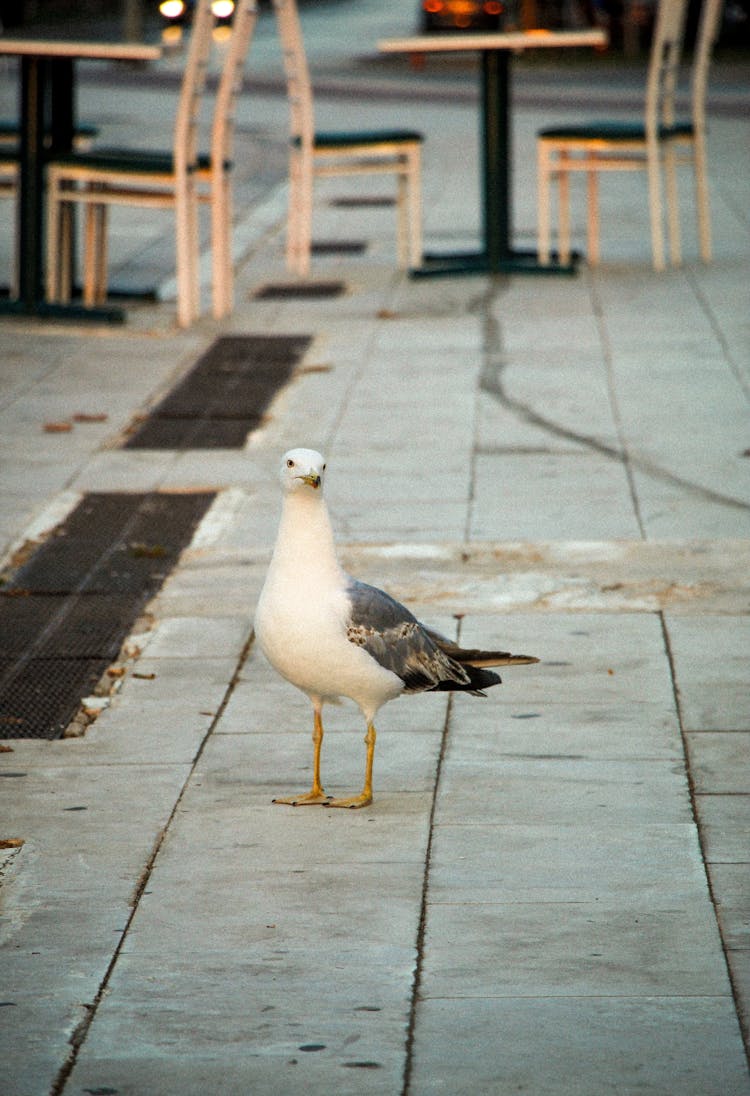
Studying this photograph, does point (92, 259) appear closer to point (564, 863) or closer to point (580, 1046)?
point (564, 863)

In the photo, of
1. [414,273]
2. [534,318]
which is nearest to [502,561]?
[534,318]

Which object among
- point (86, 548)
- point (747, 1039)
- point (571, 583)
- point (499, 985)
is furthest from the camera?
point (86, 548)

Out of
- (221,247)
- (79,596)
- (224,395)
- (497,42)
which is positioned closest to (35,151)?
(221,247)

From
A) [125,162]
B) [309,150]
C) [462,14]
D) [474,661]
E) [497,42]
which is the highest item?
[462,14]

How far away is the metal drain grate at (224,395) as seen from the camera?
842 cm

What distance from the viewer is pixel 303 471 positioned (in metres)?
4.25

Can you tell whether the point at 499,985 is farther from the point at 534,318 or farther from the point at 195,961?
the point at 534,318

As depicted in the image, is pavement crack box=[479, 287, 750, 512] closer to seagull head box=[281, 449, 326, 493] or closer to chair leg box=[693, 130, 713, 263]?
chair leg box=[693, 130, 713, 263]

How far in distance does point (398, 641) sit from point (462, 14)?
35897 mm

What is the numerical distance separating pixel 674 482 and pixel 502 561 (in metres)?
1.31

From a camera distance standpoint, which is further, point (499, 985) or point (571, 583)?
point (571, 583)

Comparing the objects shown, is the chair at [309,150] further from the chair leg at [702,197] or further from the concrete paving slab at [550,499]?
the concrete paving slab at [550,499]

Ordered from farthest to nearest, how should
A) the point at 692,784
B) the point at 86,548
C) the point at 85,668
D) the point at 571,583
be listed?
the point at 86,548 → the point at 571,583 → the point at 85,668 → the point at 692,784

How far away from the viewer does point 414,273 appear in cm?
1241
